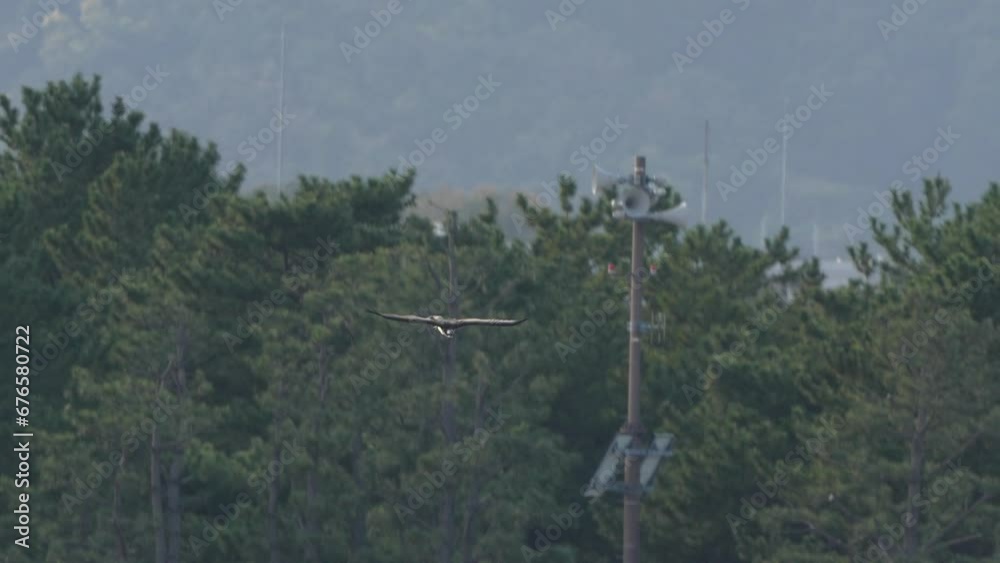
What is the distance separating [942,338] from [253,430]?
51.7ft

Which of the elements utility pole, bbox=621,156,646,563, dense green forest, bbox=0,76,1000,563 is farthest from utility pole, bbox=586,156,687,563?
dense green forest, bbox=0,76,1000,563

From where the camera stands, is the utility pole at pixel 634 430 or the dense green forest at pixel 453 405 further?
the dense green forest at pixel 453 405

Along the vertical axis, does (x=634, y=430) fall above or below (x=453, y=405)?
below

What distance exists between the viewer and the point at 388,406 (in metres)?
42.8

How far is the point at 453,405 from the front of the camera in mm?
42469

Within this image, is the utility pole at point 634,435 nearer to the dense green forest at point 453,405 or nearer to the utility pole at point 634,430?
the utility pole at point 634,430

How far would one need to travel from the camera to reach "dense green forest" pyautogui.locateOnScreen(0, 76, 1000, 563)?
40875mm

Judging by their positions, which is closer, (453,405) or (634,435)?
(634,435)

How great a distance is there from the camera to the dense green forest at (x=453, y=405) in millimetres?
40875

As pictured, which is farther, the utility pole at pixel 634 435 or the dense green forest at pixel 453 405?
the dense green forest at pixel 453 405

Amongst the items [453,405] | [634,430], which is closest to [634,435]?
[634,430]

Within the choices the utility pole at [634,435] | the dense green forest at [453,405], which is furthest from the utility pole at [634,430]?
the dense green forest at [453,405]

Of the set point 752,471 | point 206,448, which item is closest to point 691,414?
point 752,471

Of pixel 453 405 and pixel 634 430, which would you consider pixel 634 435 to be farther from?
pixel 453 405
